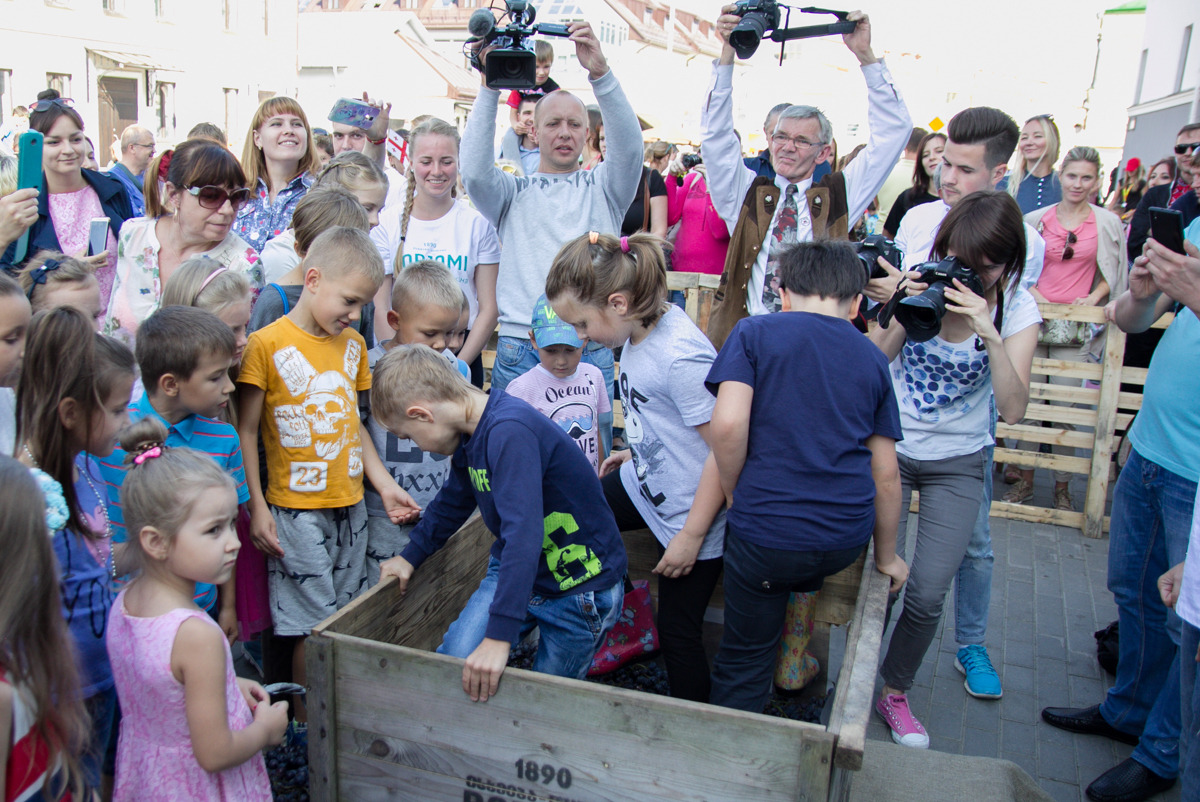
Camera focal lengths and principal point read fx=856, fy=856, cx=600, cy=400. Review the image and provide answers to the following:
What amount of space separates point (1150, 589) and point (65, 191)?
197 inches

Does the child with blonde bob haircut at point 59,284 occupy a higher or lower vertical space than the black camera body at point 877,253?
lower

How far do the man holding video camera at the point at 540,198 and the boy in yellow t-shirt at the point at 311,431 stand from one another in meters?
1.05

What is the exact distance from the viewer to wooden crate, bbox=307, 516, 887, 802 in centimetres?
169

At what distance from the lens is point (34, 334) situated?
1884 mm

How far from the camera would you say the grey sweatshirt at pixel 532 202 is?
370cm

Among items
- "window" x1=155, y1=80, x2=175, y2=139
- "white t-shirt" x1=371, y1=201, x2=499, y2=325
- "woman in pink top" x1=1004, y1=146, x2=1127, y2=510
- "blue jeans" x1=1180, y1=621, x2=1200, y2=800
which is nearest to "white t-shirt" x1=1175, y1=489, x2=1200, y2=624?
"blue jeans" x1=1180, y1=621, x2=1200, y2=800

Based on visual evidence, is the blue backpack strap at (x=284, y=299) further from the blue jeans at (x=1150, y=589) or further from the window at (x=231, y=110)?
the window at (x=231, y=110)

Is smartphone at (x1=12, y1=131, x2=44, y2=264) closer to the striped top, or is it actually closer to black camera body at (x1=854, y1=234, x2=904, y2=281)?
the striped top

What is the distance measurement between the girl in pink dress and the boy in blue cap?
1493mm

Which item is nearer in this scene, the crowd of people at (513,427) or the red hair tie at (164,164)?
the crowd of people at (513,427)

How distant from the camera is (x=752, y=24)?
3635 mm

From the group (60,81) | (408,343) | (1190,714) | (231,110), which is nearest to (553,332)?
(408,343)

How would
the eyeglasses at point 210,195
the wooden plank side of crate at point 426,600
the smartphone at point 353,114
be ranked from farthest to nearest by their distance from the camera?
the smartphone at point 353,114 < the eyeglasses at point 210,195 < the wooden plank side of crate at point 426,600

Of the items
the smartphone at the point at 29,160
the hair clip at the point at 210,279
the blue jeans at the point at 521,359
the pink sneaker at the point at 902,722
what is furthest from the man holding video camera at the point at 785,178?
the smartphone at the point at 29,160
